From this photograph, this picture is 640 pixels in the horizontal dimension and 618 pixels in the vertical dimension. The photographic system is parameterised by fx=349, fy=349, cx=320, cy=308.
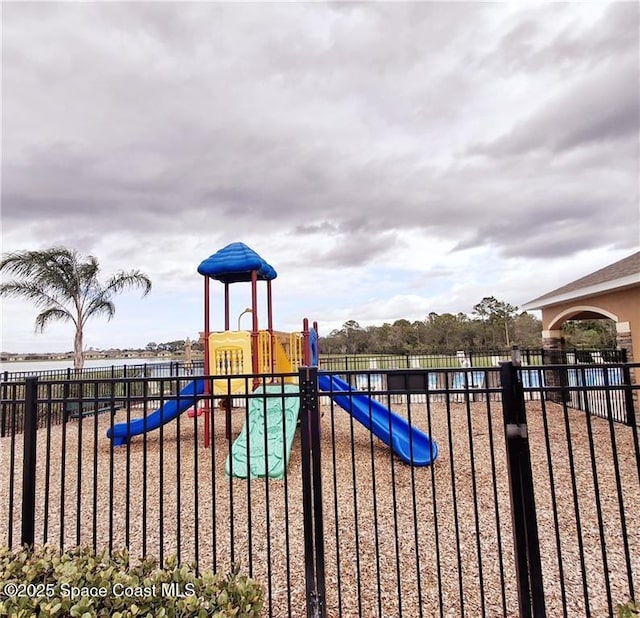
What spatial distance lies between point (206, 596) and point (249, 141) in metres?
9.10

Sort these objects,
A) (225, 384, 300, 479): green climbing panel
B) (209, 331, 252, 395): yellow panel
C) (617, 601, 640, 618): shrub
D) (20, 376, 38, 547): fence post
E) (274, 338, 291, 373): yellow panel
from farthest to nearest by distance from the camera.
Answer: (274, 338, 291, 373): yellow panel → (209, 331, 252, 395): yellow panel → (225, 384, 300, 479): green climbing panel → (20, 376, 38, 547): fence post → (617, 601, 640, 618): shrub

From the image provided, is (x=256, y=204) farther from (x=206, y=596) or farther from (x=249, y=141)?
(x=206, y=596)

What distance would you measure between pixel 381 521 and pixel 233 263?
5.09 meters

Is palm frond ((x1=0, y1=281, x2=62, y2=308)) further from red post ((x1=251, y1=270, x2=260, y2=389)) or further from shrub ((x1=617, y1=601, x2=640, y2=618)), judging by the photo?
shrub ((x1=617, y1=601, x2=640, y2=618))

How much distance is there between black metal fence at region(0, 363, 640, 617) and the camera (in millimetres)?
2088

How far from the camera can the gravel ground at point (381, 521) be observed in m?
2.27

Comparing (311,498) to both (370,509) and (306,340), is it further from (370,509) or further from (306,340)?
(306,340)

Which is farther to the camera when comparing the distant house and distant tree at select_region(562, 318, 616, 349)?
distant tree at select_region(562, 318, 616, 349)

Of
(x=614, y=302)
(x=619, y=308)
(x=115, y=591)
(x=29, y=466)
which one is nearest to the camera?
(x=115, y=591)

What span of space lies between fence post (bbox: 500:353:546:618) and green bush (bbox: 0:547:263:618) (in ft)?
4.87

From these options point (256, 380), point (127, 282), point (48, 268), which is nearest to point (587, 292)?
point (256, 380)

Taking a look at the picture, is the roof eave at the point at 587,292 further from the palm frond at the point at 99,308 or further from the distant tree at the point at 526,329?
the distant tree at the point at 526,329

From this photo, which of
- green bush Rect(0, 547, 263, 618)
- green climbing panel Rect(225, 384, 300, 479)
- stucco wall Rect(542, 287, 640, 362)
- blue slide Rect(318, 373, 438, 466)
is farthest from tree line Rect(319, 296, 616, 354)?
green bush Rect(0, 547, 263, 618)

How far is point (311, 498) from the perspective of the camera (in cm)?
235
